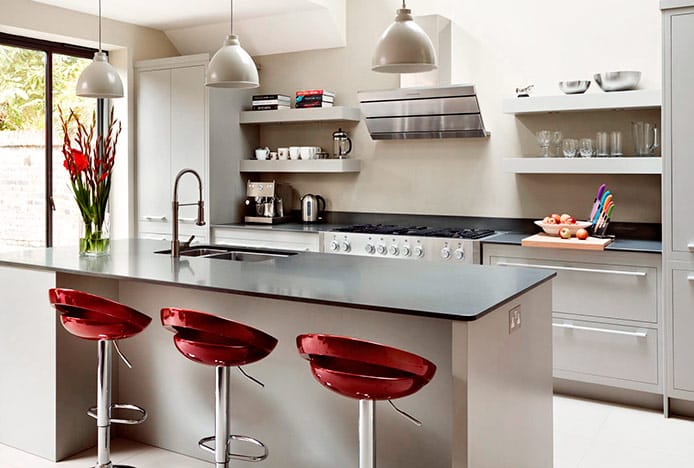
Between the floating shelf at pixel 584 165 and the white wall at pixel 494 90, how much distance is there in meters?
0.28

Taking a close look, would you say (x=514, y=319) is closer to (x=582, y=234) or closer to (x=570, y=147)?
(x=582, y=234)

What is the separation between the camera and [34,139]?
5332mm

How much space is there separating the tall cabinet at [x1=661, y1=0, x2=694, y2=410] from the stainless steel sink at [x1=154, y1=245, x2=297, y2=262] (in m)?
2.06

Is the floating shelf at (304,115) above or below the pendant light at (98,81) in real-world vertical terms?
above

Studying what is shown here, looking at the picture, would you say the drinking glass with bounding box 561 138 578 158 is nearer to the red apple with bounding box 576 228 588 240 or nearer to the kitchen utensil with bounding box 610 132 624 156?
the kitchen utensil with bounding box 610 132 624 156

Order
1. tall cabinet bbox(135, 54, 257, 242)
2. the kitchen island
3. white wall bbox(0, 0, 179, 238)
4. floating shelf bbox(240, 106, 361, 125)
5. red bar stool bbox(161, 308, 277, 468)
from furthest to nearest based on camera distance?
tall cabinet bbox(135, 54, 257, 242) → floating shelf bbox(240, 106, 361, 125) → white wall bbox(0, 0, 179, 238) → red bar stool bbox(161, 308, 277, 468) → the kitchen island

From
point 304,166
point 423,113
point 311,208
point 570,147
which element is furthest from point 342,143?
point 570,147

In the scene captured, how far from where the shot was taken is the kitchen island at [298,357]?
2355 millimetres

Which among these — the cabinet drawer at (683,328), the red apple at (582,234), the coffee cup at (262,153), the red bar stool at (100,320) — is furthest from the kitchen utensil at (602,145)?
the red bar stool at (100,320)

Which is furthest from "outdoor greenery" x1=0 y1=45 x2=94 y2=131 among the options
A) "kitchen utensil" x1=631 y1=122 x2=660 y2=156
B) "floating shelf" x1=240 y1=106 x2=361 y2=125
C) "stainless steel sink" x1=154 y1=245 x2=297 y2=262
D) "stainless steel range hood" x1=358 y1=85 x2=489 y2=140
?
"kitchen utensil" x1=631 y1=122 x2=660 y2=156

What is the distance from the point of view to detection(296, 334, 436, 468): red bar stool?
80.9 inches

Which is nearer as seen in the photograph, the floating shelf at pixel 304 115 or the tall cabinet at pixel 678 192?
the tall cabinet at pixel 678 192

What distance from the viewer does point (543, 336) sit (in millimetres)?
2879

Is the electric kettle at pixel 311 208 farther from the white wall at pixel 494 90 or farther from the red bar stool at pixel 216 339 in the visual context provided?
the red bar stool at pixel 216 339
